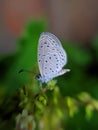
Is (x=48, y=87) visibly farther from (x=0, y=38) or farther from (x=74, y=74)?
(x=0, y=38)

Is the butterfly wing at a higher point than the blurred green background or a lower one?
higher

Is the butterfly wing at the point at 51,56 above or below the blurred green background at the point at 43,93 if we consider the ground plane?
above

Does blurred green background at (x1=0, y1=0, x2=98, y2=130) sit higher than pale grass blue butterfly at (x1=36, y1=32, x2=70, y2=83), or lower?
lower

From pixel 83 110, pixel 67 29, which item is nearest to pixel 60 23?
pixel 67 29
